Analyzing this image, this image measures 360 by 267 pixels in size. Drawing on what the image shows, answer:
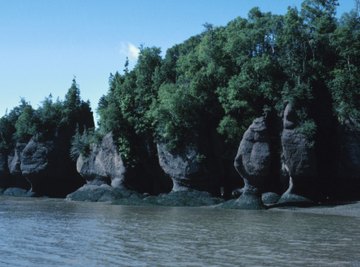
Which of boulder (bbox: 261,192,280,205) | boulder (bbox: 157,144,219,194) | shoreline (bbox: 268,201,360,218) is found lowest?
shoreline (bbox: 268,201,360,218)

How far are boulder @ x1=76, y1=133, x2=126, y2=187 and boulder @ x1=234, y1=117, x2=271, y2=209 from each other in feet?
51.8

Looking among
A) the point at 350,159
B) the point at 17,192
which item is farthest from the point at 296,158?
the point at 17,192

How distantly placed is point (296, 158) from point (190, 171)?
33.9 feet

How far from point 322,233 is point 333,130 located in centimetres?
2130

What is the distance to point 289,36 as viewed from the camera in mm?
39594

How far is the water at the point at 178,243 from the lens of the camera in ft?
43.7

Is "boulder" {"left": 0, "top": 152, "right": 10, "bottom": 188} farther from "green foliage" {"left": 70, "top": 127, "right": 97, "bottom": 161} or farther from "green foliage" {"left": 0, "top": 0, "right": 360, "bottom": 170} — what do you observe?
"green foliage" {"left": 0, "top": 0, "right": 360, "bottom": 170}

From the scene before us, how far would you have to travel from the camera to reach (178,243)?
16734 millimetres

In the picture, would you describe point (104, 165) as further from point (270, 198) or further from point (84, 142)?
point (270, 198)

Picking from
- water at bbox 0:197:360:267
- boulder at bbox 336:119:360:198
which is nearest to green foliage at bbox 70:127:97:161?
boulder at bbox 336:119:360:198

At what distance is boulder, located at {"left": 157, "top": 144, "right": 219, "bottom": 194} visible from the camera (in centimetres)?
4394

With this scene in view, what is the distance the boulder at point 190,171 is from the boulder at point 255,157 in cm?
572

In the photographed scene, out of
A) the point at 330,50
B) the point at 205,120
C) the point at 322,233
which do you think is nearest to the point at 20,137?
the point at 205,120

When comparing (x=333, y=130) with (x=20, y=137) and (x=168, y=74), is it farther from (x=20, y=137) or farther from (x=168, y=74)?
(x=20, y=137)
